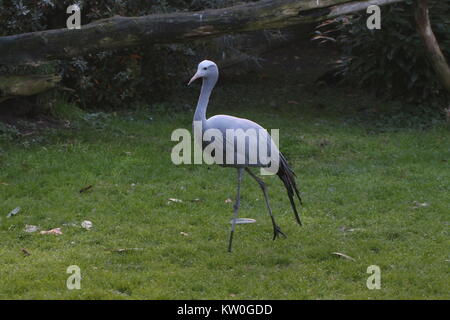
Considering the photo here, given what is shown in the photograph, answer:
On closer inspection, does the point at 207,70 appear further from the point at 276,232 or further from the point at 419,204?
the point at 419,204

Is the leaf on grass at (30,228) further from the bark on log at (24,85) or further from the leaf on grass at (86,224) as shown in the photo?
the bark on log at (24,85)

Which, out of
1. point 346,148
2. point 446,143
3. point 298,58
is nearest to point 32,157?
point 346,148

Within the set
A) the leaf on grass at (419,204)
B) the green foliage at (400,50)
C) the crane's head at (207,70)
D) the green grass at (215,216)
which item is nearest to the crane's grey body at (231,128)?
the crane's head at (207,70)

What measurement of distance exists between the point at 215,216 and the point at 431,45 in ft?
16.7

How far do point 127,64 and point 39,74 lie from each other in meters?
2.28

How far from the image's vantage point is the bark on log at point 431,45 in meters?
10.5

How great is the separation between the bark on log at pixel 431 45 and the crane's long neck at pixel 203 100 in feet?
16.8

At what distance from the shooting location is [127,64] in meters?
11.8

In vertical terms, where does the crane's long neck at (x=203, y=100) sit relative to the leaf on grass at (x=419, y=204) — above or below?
above

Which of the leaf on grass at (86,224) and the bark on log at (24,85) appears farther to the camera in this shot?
the bark on log at (24,85)

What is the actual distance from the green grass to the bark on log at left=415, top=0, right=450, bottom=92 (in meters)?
0.81

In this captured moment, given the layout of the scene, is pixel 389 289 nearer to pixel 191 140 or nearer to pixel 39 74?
pixel 191 140

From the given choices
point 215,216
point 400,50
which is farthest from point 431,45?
point 215,216

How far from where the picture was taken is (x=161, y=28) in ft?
31.2
